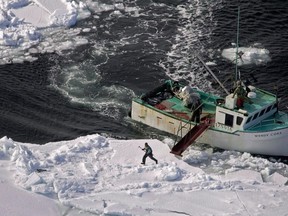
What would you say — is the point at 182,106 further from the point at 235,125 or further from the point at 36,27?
the point at 36,27

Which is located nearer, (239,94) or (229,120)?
(239,94)

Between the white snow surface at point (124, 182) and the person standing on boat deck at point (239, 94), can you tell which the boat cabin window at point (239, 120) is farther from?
the white snow surface at point (124, 182)

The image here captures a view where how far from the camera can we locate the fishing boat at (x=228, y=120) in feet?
119

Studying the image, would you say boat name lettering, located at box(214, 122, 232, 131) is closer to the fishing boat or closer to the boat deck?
the fishing boat

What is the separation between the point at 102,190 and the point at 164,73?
13.2m

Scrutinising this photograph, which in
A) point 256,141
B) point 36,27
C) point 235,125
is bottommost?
point 256,141

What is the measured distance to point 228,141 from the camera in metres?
36.8

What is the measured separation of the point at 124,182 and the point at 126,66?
13.1 meters

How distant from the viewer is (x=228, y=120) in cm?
3669

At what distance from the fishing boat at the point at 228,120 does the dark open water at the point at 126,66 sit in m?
1.38

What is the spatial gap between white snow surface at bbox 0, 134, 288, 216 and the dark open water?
12.0 feet

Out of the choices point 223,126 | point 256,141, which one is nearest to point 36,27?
point 223,126

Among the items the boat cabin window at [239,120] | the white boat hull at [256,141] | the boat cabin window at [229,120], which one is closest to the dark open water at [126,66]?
the white boat hull at [256,141]

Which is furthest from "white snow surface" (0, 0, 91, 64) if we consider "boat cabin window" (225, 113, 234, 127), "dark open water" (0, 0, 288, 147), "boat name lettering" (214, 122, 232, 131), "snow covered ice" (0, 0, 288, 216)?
"boat cabin window" (225, 113, 234, 127)
